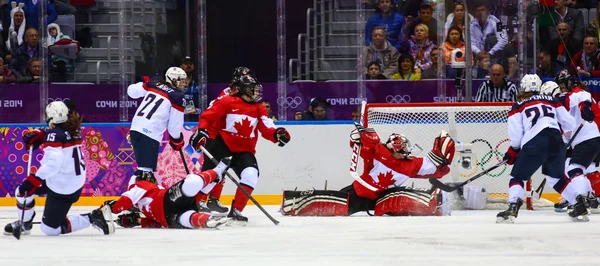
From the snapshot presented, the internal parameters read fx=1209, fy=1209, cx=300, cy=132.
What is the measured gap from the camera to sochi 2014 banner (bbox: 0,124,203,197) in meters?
11.3

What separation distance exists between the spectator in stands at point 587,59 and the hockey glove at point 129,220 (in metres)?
5.28

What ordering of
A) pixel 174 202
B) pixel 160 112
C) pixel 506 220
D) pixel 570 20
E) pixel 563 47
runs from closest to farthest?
pixel 174 202
pixel 506 220
pixel 160 112
pixel 563 47
pixel 570 20

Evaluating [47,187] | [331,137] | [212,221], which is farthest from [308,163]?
[47,187]

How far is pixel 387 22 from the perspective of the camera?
37.7 feet

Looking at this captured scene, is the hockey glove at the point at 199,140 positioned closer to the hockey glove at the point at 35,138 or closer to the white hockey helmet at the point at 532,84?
the hockey glove at the point at 35,138

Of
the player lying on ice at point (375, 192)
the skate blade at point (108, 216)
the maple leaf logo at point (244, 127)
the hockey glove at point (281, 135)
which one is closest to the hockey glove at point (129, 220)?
the skate blade at point (108, 216)

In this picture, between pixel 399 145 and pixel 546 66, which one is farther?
pixel 546 66

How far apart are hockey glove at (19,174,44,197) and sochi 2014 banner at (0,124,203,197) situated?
3.78m

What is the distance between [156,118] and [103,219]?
1.60 metres

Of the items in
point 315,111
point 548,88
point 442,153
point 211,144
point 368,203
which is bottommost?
point 368,203

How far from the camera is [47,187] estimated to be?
24.7 feet

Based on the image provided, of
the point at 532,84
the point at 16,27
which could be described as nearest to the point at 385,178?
the point at 532,84

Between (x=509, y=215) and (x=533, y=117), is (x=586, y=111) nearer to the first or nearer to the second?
(x=533, y=117)

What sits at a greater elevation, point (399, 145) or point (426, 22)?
point (426, 22)
